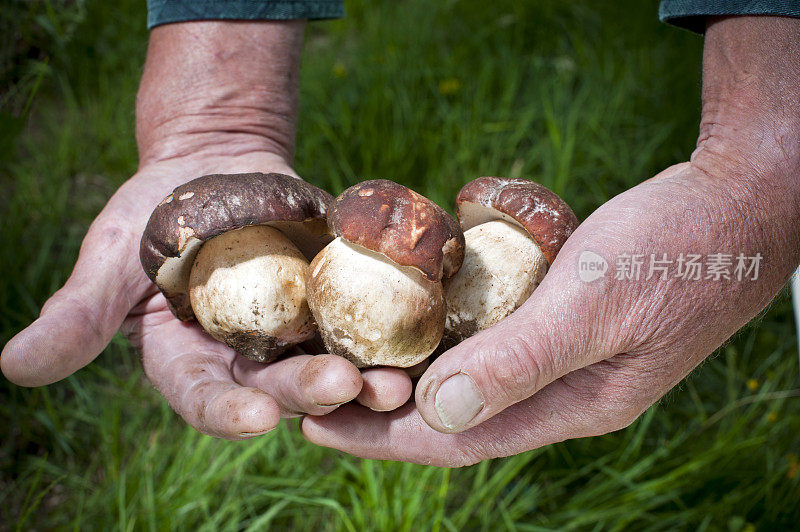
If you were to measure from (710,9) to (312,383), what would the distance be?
1782 millimetres

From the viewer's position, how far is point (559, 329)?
1583 mm

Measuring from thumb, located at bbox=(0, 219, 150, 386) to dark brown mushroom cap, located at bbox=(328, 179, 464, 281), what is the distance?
0.82 metres

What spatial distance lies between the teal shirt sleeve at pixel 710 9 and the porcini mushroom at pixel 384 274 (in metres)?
1.20

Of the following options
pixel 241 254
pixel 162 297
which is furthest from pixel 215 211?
pixel 162 297

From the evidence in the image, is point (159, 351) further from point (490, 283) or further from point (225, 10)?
point (225, 10)

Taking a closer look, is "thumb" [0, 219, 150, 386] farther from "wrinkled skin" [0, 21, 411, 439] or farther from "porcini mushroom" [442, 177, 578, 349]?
"porcini mushroom" [442, 177, 578, 349]

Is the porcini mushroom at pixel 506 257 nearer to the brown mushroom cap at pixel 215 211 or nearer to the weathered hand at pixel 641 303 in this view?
the weathered hand at pixel 641 303

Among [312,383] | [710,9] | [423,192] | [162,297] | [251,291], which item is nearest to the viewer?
[312,383]

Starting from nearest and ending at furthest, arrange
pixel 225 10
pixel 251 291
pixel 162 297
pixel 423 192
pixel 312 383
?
1. pixel 312 383
2. pixel 251 291
3. pixel 162 297
4. pixel 225 10
5. pixel 423 192

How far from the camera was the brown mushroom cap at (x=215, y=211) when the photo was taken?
5.72 feet

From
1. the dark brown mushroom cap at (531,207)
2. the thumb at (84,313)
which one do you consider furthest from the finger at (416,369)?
the thumb at (84,313)

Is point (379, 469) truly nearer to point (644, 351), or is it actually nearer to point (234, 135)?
point (644, 351)

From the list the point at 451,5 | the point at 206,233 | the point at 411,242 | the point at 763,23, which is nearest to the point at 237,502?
the point at 206,233

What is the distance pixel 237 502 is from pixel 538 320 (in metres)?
1.58
